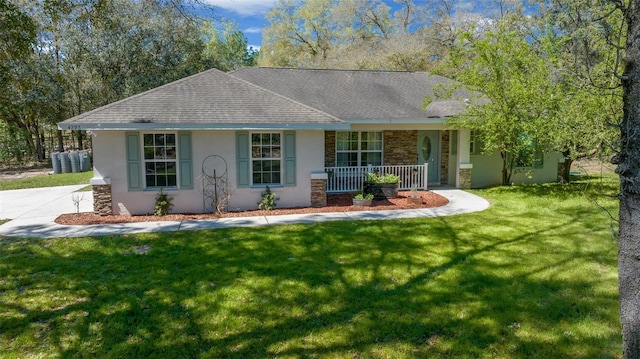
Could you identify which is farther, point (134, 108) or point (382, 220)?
point (134, 108)

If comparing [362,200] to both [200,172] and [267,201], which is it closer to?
[267,201]

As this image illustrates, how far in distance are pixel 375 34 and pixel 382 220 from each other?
108 ft

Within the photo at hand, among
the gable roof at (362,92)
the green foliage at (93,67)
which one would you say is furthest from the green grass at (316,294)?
the green foliage at (93,67)

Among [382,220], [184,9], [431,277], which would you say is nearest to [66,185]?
[184,9]

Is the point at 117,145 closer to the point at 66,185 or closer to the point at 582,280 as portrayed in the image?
the point at 66,185

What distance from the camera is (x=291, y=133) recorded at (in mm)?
11219

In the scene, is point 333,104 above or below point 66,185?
above

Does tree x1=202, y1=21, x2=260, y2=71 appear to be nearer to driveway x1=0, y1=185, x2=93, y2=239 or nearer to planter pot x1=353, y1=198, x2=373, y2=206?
driveway x1=0, y1=185, x2=93, y2=239

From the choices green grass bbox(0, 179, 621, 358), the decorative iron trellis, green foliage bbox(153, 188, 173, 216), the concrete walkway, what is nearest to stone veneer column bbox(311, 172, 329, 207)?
the concrete walkway

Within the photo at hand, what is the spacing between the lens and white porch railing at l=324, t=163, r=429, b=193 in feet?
44.3

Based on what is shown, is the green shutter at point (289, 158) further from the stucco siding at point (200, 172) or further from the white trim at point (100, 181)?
the white trim at point (100, 181)

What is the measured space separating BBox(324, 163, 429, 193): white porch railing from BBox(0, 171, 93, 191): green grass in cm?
1073

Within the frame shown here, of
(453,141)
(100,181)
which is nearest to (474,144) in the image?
(453,141)

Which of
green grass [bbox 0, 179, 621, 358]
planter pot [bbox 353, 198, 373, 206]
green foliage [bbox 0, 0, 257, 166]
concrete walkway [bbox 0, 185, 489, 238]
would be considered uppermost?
green foliage [bbox 0, 0, 257, 166]
